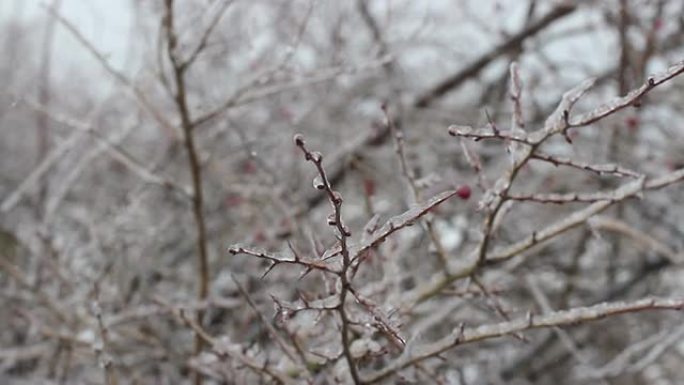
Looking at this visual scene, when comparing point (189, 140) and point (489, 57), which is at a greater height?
point (489, 57)

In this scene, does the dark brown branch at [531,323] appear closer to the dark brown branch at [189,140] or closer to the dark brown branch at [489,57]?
the dark brown branch at [189,140]

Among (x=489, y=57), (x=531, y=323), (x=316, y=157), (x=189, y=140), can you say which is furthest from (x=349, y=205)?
(x=316, y=157)

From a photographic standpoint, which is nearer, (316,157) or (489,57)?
(316,157)

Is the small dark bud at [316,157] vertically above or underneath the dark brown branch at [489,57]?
underneath

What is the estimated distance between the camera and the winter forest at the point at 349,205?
1.79 m

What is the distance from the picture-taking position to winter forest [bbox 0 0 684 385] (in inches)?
70.4

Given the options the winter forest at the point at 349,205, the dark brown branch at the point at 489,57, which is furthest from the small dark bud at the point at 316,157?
the dark brown branch at the point at 489,57

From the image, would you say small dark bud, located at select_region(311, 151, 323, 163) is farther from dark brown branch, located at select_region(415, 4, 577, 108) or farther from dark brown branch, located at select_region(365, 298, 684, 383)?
dark brown branch, located at select_region(415, 4, 577, 108)

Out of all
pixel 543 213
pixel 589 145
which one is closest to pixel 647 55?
pixel 589 145

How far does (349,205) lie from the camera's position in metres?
3.83

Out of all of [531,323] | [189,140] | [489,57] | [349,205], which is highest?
[489,57]

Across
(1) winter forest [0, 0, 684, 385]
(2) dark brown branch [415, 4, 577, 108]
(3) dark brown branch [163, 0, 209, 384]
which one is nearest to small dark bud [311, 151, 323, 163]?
(1) winter forest [0, 0, 684, 385]

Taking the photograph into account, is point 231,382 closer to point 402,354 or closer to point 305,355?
point 305,355

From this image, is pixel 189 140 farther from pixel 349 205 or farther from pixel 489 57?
pixel 489 57
